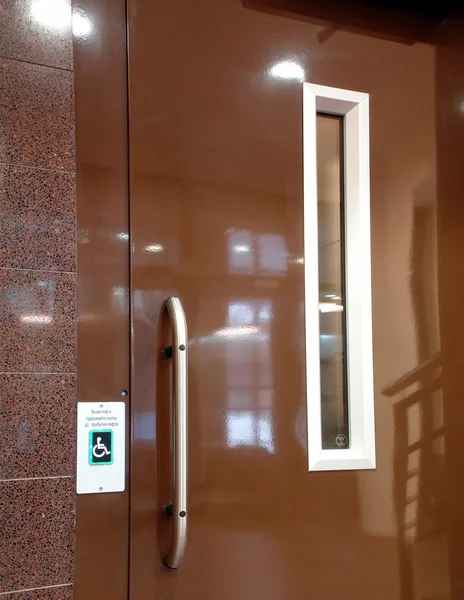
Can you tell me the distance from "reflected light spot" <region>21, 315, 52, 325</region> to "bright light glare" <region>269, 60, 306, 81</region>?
2.78ft

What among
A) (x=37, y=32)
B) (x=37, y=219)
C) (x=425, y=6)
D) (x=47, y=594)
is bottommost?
(x=47, y=594)

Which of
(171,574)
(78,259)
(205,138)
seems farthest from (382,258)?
(171,574)

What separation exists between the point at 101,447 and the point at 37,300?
0.35 metres

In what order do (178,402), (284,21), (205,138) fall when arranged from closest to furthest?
(178,402)
(205,138)
(284,21)

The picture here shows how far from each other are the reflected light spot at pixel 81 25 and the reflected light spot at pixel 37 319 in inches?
26.1

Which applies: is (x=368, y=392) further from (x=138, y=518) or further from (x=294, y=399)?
(x=138, y=518)

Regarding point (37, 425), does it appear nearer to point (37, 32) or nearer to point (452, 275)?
point (37, 32)

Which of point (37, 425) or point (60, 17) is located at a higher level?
point (60, 17)

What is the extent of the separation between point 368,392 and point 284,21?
1.00 meters

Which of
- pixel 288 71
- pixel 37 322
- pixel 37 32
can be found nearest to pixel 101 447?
pixel 37 322

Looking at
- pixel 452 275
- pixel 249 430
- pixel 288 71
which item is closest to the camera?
pixel 249 430

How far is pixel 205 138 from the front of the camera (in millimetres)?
1653

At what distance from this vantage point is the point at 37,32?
151 cm

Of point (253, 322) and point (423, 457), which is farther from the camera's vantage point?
point (423, 457)
